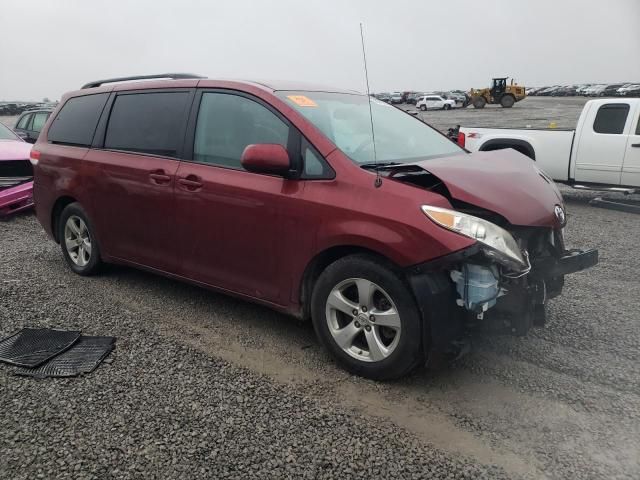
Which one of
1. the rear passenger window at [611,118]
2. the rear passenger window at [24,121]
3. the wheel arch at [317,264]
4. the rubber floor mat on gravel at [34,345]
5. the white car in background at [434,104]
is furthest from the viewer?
the white car in background at [434,104]

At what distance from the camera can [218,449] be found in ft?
8.54

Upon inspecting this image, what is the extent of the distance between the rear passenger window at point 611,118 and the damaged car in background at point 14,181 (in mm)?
9192

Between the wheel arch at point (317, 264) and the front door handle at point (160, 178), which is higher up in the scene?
the front door handle at point (160, 178)

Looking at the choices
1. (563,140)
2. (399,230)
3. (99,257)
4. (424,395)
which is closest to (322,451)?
(424,395)

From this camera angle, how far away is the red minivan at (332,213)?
2982 mm

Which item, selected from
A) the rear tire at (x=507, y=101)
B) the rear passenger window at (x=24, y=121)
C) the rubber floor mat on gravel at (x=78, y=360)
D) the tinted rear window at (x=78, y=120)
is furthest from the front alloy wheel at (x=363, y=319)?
the rear tire at (x=507, y=101)

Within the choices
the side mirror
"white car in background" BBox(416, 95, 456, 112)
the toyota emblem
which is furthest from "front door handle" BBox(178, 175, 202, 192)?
"white car in background" BBox(416, 95, 456, 112)

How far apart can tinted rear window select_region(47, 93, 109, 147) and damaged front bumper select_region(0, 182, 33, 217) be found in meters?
3.17

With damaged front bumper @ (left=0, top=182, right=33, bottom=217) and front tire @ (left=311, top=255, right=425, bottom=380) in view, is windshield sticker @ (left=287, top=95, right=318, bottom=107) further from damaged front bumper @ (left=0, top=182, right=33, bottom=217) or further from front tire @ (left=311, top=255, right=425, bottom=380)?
damaged front bumper @ (left=0, top=182, right=33, bottom=217)

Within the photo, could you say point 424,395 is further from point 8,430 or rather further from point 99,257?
point 99,257

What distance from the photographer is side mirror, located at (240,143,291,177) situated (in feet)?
10.9

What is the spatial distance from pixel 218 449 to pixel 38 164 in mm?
4007

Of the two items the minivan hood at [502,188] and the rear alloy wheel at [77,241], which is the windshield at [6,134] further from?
the minivan hood at [502,188]

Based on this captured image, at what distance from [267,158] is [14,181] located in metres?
6.56
